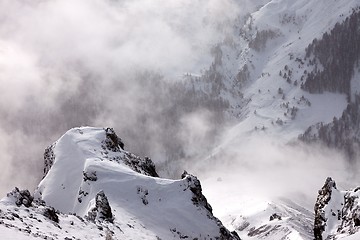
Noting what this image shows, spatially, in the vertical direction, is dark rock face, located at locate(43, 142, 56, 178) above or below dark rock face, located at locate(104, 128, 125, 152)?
below

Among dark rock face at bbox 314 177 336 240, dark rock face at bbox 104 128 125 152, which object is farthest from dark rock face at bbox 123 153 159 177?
dark rock face at bbox 314 177 336 240

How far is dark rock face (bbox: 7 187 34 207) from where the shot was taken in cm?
4072

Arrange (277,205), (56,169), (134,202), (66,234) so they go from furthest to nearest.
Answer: (277,205), (56,169), (134,202), (66,234)

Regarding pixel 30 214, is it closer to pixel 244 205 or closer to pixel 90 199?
pixel 90 199

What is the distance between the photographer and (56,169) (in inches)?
2840

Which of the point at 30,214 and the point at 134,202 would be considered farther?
the point at 134,202

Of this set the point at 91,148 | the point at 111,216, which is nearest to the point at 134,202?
the point at 111,216

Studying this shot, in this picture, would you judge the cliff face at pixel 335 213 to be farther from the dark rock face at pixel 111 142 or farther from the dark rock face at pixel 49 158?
the dark rock face at pixel 49 158

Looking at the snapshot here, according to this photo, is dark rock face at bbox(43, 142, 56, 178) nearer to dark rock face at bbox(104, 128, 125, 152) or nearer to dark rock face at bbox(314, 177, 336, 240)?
Result: dark rock face at bbox(104, 128, 125, 152)

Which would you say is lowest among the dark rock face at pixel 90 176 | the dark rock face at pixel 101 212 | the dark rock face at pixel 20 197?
the dark rock face at pixel 20 197

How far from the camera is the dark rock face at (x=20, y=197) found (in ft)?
134

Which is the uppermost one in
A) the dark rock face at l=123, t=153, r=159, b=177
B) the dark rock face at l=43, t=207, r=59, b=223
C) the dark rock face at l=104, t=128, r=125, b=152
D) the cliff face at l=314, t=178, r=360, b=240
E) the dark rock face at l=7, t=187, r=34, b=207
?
the dark rock face at l=104, t=128, r=125, b=152

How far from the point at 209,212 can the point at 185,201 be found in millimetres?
4260

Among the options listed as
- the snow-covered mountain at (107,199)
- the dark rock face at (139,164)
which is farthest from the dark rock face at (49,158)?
the dark rock face at (139,164)
